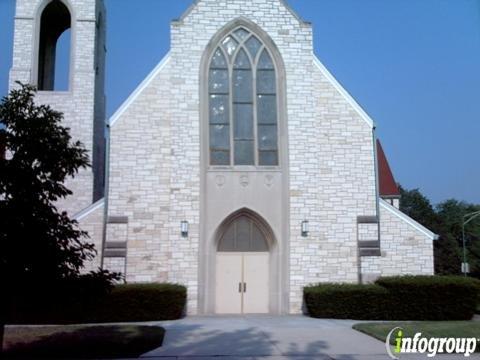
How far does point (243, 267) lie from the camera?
19.5 metres

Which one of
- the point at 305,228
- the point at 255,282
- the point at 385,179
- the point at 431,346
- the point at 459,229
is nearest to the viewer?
the point at 431,346

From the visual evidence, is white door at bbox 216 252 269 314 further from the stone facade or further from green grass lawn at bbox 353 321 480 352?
Result: green grass lawn at bbox 353 321 480 352

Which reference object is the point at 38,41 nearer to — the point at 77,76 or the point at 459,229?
the point at 77,76

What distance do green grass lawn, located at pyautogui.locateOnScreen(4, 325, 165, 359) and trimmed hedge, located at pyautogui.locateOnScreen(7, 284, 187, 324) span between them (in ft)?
3.65

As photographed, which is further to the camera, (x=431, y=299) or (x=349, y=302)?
(x=431, y=299)

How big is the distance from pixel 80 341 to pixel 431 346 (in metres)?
7.24

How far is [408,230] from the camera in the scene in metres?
20.0

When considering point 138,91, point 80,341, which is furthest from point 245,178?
point 80,341

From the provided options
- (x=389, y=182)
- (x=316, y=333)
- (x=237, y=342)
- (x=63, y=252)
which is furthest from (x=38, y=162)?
(x=389, y=182)

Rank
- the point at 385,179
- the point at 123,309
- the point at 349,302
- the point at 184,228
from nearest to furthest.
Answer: the point at 123,309 < the point at 349,302 < the point at 184,228 < the point at 385,179

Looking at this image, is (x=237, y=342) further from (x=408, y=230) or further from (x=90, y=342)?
(x=408, y=230)

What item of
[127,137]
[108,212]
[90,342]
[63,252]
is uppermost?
[127,137]

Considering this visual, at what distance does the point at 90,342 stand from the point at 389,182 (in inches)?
1236

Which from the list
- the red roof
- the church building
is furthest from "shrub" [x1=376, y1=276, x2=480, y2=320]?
the red roof
